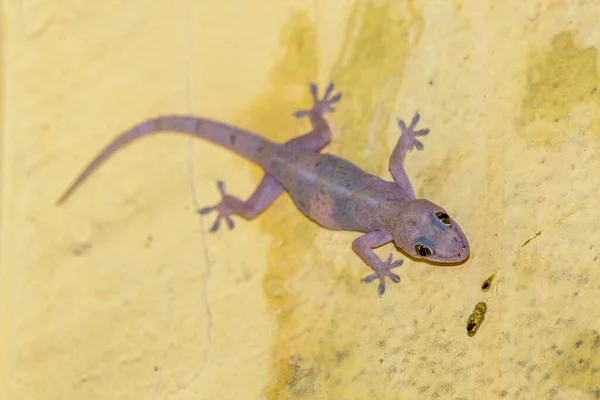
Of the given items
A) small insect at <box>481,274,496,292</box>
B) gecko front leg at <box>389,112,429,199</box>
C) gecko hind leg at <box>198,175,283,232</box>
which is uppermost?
gecko front leg at <box>389,112,429,199</box>

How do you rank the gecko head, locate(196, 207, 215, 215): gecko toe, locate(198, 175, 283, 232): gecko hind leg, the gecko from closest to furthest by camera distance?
the gecko head, the gecko, locate(198, 175, 283, 232): gecko hind leg, locate(196, 207, 215, 215): gecko toe

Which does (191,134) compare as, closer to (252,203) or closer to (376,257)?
(252,203)

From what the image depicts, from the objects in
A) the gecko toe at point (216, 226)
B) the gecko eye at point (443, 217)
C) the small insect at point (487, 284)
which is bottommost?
the gecko toe at point (216, 226)

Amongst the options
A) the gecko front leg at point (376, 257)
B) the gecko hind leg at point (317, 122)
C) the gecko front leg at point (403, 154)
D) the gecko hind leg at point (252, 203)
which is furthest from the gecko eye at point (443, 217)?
the gecko hind leg at point (252, 203)

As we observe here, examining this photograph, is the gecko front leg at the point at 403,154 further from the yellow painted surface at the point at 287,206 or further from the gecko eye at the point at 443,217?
the gecko eye at the point at 443,217

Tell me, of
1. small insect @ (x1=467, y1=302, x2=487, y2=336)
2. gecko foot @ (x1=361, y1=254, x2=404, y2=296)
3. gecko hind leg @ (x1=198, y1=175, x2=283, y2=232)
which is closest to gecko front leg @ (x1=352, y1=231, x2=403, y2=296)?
gecko foot @ (x1=361, y1=254, x2=404, y2=296)

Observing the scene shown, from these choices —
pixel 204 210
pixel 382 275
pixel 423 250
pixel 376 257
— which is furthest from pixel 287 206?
pixel 423 250

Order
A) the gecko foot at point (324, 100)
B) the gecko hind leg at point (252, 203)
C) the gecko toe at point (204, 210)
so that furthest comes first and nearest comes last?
the gecko toe at point (204, 210) < the gecko foot at point (324, 100) < the gecko hind leg at point (252, 203)

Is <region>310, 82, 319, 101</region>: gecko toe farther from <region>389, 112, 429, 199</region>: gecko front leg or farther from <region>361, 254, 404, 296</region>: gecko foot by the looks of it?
<region>361, 254, 404, 296</region>: gecko foot
